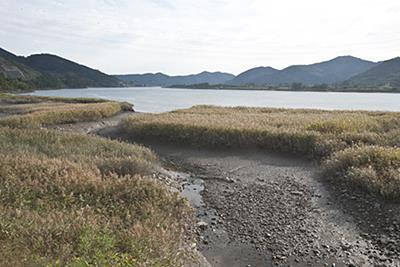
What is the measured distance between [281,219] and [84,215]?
4.48m

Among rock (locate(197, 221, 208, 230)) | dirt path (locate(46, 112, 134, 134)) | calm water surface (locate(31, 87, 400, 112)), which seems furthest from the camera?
calm water surface (locate(31, 87, 400, 112))

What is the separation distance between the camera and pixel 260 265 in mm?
6723

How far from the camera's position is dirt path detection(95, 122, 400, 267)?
7012 millimetres

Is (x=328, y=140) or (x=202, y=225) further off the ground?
(x=328, y=140)

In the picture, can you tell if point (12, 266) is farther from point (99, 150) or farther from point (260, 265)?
point (99, 150)

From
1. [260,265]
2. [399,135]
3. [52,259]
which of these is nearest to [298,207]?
[260,265]

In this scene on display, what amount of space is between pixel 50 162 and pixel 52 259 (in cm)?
599

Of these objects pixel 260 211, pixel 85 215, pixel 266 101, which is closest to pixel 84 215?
pixel 85 215

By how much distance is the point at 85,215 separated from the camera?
6883 millimetres

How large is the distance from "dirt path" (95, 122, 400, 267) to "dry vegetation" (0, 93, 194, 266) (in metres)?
0.97

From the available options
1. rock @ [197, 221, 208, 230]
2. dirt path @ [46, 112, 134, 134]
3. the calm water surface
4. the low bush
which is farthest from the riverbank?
the calm water surface

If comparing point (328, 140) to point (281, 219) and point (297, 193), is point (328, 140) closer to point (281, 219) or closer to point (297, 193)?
point (297, 193)

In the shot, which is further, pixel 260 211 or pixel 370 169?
pixel 370 169

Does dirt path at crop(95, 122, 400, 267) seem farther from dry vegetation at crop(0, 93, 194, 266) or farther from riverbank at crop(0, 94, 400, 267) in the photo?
dry vegetation at crop(0, 93, 194, 266)
